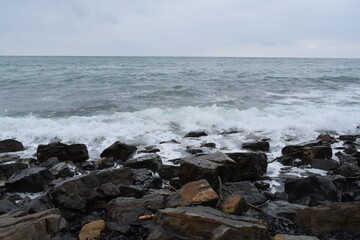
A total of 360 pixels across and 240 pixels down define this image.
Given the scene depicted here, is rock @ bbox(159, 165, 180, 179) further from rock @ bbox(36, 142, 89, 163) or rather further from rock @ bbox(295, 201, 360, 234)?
rock @ bbox(295, 201, 360, 234)

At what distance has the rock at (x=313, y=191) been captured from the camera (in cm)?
468

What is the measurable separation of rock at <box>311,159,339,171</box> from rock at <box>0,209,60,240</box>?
5.59 metres

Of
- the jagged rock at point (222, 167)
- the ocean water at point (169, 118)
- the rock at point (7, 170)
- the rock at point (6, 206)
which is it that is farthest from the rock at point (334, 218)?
the rock at point (7, 170)

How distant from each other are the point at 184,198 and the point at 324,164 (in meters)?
4.08

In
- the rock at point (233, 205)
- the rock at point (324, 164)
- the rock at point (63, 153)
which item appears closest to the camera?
the rock at point (233, 205)

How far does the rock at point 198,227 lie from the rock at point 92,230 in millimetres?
991

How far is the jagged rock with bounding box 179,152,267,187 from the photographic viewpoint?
15.3 ft

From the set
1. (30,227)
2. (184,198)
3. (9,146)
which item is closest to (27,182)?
(30,227)

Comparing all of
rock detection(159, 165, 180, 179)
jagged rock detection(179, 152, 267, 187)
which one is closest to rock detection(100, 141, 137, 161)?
rock detection(159, 165, 180, 179)

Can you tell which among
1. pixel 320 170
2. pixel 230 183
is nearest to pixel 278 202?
pixel 230 183

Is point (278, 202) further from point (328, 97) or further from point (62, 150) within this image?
point (328, 97)

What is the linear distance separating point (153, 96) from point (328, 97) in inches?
411

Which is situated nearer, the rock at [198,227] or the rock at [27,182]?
the rock at [198,227]

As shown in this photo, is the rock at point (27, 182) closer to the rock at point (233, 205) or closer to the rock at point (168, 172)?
the rock at point (168, 172)
